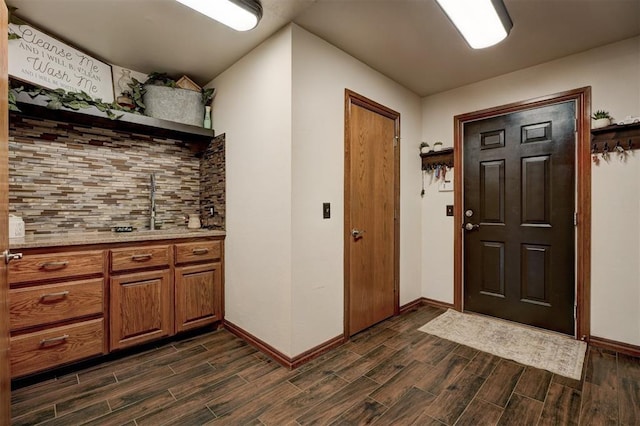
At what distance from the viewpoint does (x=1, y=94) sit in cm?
116

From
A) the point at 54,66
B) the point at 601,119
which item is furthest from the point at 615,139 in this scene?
the point at 54,66

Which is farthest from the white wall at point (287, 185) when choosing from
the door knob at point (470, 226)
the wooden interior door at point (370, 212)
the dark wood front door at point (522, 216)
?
the door knob at point (470, 226)

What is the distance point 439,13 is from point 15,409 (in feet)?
11.3

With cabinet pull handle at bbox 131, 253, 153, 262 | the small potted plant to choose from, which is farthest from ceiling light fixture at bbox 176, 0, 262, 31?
the small potted plant

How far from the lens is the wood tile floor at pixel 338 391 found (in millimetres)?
1576

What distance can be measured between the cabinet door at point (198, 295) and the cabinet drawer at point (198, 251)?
0.07 meters

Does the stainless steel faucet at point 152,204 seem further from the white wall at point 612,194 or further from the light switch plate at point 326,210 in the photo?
the white wall at point 612,194

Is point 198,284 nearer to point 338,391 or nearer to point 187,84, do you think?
point 338,391

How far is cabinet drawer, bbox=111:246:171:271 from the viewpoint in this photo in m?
2.14

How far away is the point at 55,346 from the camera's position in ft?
6.22

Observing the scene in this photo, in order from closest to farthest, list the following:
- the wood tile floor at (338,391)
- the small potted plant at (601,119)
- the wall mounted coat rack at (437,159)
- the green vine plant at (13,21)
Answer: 1. the wood tile floor at (338,391)
2. the green vine plant at (13,21)
3. the small potted plant at (601,119)
4. the wall mounted coat rack at (437,159)

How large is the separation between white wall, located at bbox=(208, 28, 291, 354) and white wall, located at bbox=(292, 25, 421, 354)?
0.08 meters

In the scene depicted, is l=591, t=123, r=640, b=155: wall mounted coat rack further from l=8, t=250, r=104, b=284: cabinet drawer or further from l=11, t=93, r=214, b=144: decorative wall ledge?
l=8, t=250, r=104, b=284: cabinet drawer

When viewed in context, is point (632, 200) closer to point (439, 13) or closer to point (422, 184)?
point (422, 184)
